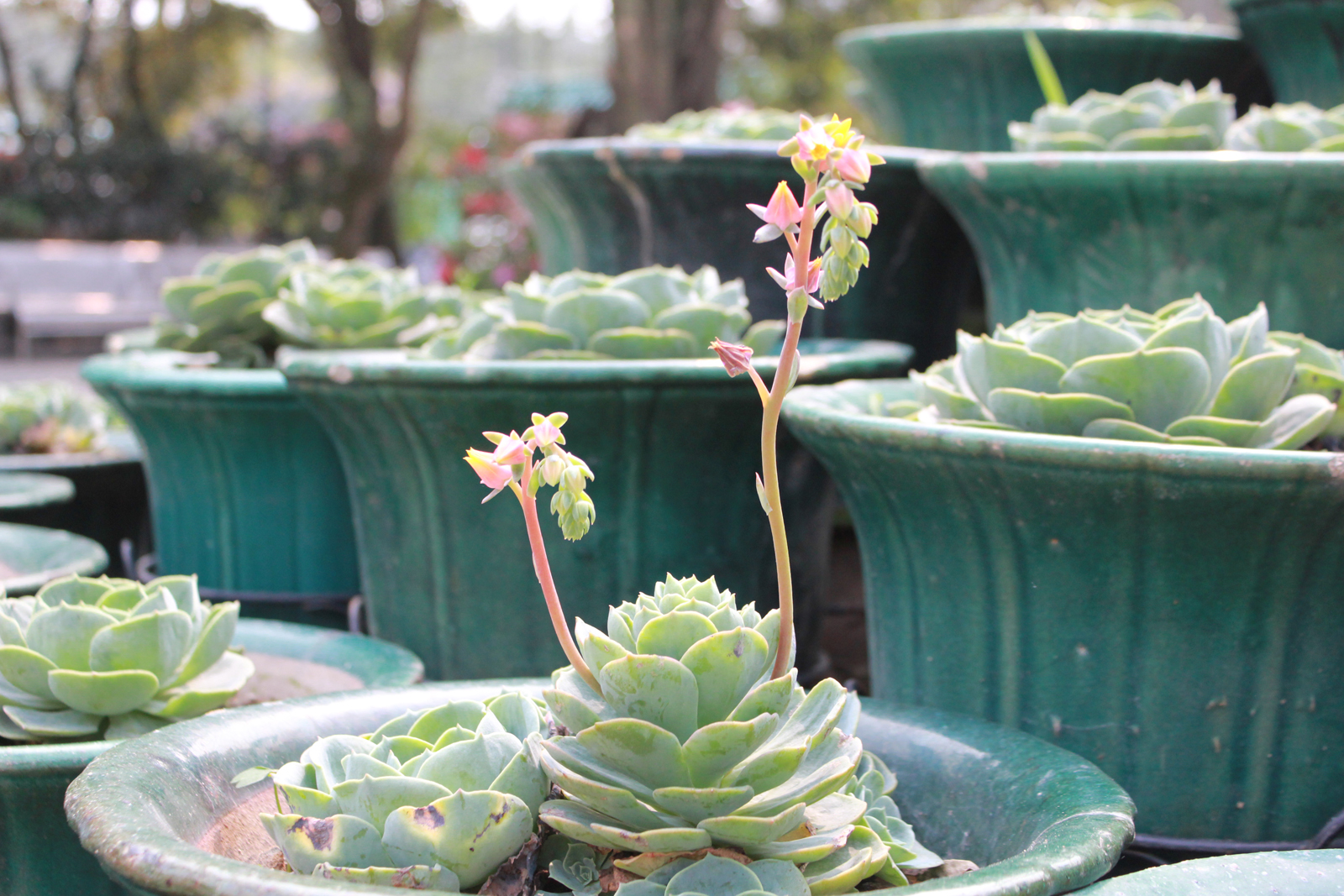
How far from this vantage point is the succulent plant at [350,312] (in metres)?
2.25

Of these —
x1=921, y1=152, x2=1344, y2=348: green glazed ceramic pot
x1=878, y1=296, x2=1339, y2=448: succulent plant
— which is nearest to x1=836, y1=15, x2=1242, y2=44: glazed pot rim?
x1=921, y1=152, x2=1344, y2=348: green glazed ceramic pot

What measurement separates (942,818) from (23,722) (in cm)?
87

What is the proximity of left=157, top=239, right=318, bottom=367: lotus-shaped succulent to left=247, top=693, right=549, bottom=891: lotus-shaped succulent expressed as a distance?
66.5 inches

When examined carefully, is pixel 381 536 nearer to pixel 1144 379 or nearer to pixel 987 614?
pixel 987 614

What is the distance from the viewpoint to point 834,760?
2.73 feet

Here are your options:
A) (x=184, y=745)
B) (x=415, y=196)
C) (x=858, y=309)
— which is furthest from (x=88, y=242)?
(x=184, y=745)

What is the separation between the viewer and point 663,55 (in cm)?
595

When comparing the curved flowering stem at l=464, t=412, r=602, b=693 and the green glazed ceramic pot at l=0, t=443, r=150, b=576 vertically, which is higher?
the curved flowering stem at l=464, t=412, r=602, b=693

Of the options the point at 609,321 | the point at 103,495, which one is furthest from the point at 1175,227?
the point at 103,495

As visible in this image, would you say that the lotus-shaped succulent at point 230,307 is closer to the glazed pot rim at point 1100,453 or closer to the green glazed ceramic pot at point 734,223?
the green glazed ceramic pot at point 734,223

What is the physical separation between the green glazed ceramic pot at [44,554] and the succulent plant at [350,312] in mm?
514

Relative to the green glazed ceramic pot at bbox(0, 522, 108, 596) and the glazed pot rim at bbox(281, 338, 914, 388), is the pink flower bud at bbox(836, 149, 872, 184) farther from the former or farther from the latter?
the green glazed ceramic pot at bbox(0, 522, 108, 596)

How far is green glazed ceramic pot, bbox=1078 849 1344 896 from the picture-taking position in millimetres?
800

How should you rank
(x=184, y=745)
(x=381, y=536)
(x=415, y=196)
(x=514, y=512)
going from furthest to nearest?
(x=415, y=196) → (x=381, y=536) → (x=514, y=512) → (x=184, y=745)
